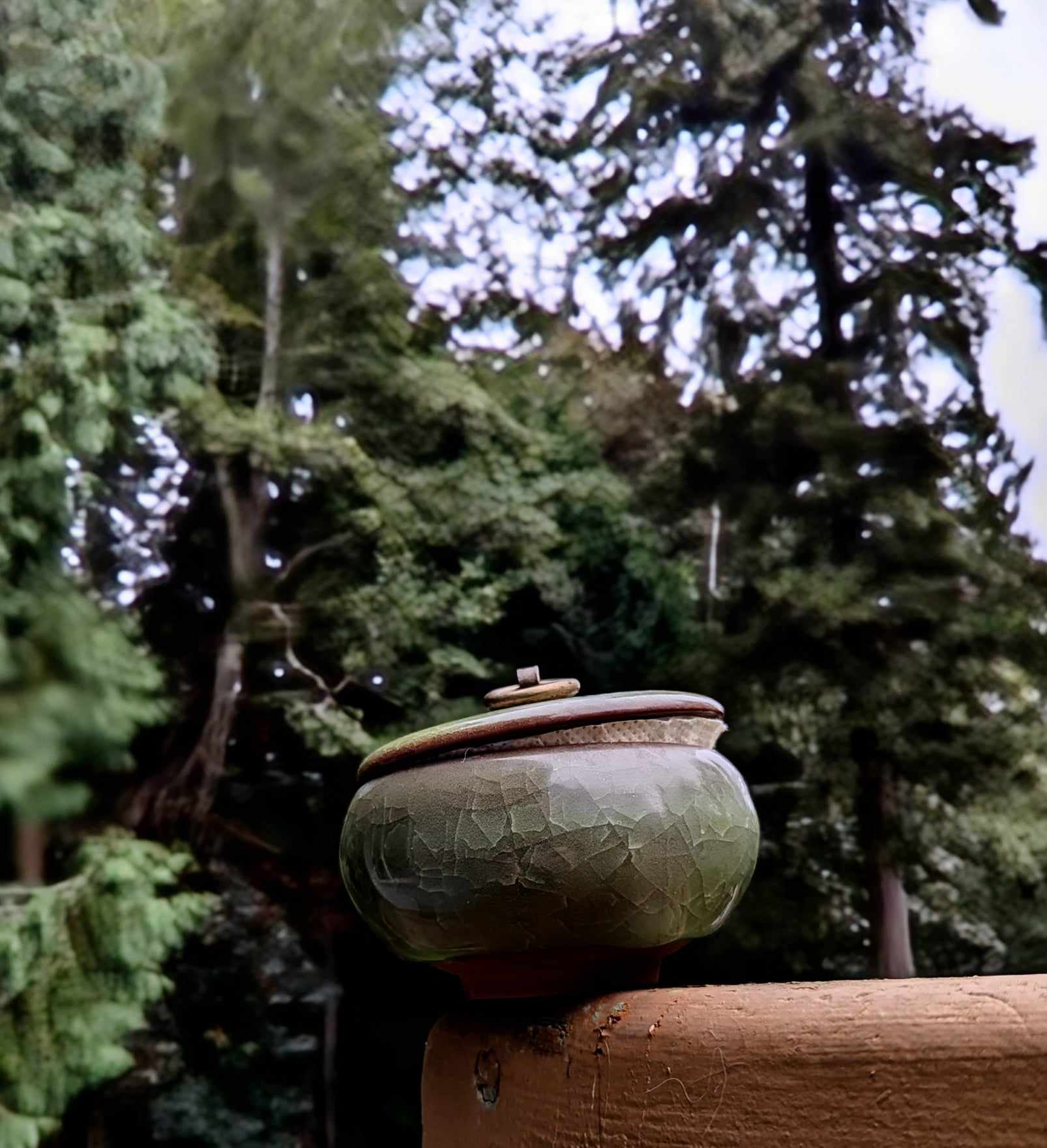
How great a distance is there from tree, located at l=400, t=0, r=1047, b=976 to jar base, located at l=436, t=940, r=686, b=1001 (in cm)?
202

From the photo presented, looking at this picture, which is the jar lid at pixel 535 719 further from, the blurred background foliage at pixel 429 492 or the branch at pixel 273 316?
the branch at pixel 273 316

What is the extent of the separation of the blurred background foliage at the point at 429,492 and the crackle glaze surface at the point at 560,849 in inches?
69.7

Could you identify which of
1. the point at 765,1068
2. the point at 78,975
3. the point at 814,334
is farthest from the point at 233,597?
the point at 765,1068

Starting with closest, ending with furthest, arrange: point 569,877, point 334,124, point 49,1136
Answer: point 569,877 < point 49,1136 < point 334,124

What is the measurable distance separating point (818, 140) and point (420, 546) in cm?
125

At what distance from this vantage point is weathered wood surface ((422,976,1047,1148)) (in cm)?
25

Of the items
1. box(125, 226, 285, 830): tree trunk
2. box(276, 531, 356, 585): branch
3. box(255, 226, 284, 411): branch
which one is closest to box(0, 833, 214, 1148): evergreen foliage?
box(125, 226, 285, 830): tree trunk

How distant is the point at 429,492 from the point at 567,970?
213 cm

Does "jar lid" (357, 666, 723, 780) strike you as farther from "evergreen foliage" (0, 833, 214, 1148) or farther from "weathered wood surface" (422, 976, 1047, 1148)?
"evergreen foliage" (0, 833, 214, 1148)

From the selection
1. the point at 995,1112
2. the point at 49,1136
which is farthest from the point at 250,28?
the point at 995,1112

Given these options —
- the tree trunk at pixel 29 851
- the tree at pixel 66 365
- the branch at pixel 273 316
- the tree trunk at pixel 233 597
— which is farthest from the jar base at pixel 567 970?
the branch at pixel 273 316

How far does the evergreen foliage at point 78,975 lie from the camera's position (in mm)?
1920

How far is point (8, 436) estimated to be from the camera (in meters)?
2.01

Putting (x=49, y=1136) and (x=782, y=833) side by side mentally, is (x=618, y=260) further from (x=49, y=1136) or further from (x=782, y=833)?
(x=49, y=1136)
